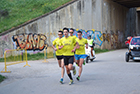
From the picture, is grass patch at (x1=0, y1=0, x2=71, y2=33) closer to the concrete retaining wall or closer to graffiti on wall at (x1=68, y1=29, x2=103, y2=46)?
the concrete retaining wall

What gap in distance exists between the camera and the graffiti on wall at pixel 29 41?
954 inches

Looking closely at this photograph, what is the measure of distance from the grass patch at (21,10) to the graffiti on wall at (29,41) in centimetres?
166

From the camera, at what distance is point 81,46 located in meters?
9.33

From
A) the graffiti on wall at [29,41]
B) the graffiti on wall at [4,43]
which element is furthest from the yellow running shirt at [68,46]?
the graffiti on wall at [29,41]

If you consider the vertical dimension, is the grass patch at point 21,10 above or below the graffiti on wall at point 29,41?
above

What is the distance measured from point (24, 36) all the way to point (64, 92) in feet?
61.1

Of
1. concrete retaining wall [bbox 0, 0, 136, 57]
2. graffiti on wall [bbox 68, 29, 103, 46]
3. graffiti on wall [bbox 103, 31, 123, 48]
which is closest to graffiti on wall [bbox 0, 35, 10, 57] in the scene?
concrete retaining wall [bbox 0, 0, 136, 57]

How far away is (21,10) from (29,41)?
7.54 meters

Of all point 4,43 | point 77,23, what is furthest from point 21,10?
point 4,43

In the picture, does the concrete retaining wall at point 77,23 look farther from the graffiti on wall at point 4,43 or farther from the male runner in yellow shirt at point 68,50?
the male runner in yellow shirt at point 68,50

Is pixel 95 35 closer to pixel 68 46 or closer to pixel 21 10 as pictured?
pixel 21 10

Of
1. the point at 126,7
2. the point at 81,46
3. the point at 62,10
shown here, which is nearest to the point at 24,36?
the point at 62,10

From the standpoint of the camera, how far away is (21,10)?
100ft

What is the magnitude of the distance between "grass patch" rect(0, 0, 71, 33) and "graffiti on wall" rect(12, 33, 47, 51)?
166 cm
